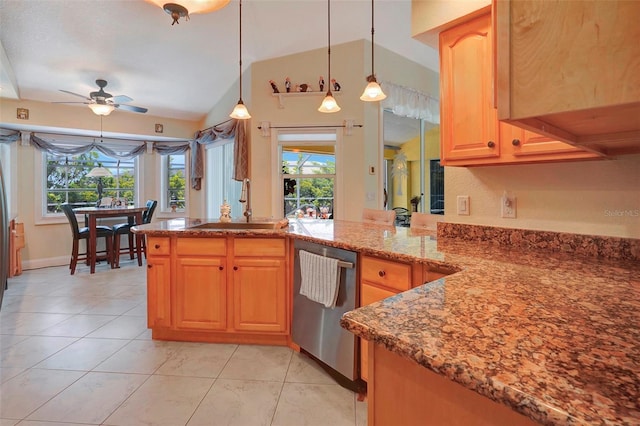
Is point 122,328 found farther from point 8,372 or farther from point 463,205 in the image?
point 463,205

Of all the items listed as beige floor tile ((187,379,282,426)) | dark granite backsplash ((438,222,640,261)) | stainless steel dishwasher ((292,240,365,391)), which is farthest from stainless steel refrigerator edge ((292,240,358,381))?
dark granite backsplash ((438,222,640,261))

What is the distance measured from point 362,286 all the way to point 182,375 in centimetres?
132

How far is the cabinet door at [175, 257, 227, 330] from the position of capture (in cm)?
246

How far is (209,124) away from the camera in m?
5.55

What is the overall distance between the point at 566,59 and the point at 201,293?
2.52m

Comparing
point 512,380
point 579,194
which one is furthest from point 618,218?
point 512,380

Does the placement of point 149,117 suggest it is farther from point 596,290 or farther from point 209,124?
point 596,290

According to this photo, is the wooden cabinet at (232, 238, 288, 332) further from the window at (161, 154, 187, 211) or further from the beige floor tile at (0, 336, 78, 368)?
the window at (161, 154, 187, 211)

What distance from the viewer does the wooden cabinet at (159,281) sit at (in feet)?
8.25

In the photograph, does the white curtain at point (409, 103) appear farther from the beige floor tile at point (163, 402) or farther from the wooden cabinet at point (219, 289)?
the beige floor tile at point (163, 402)

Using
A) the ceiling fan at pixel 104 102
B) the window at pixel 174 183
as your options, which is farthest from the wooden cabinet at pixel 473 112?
the window at pixel 174 183

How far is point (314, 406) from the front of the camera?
1.76 m

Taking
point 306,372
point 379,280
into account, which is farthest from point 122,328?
point 379,280

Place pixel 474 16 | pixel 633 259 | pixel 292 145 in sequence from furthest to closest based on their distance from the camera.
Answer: pixel 292 145 → pixel 474 16 → pixel 633 259
